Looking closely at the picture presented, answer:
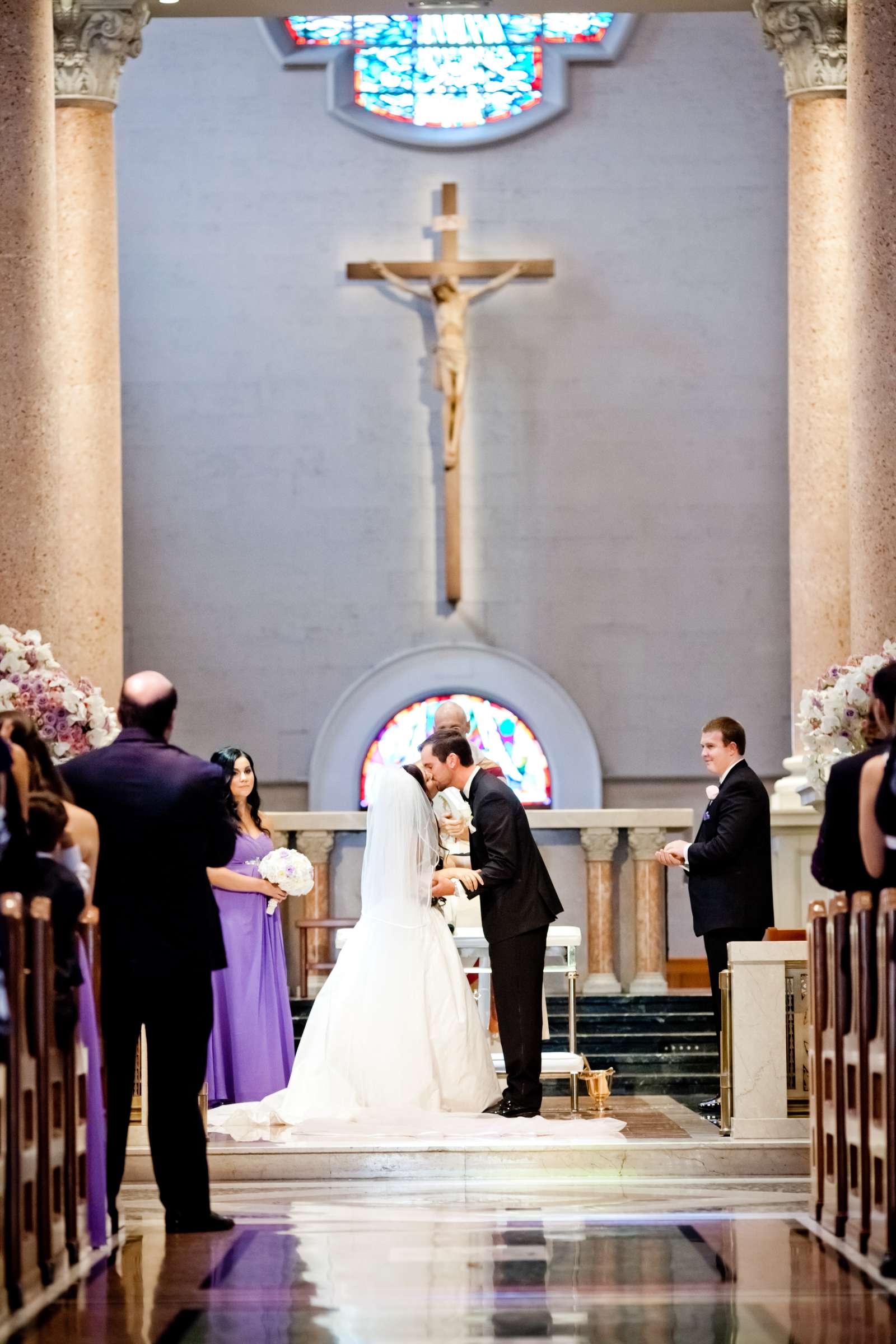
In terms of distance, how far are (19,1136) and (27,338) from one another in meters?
4.35

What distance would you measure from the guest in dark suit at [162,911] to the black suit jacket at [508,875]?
2.32m

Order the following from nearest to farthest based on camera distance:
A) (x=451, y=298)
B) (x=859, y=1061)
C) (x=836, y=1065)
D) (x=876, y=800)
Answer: (x=876, y=800) → (x=859, y=1061) → (x=836, y=1065) → (x=451, y=298)

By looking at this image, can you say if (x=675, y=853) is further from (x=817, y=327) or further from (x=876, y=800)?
(x=817, y=327)

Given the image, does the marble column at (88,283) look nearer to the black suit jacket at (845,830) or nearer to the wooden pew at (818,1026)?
the wooden pew at (818,1026)

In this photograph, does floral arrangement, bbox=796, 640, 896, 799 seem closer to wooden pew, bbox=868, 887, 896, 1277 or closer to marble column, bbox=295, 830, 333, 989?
wooden pew, bbox=868, 887, 896, 1277

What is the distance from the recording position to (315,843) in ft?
36.7

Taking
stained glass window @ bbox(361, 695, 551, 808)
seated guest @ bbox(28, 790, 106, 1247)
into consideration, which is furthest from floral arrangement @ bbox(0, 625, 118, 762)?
stained glass window @ bbox(361, 695, 551, 808)

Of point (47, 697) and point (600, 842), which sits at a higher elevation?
point (47, 697)

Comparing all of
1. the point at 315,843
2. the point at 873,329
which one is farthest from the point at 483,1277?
the point at 315,843

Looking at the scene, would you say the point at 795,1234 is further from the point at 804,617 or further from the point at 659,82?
the point at 659,82

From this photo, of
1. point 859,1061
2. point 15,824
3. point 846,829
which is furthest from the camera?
point 846,829

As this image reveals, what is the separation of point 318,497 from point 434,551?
0.91 metres

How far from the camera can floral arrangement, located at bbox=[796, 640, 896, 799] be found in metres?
7.55

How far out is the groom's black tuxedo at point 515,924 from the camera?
770 cm
